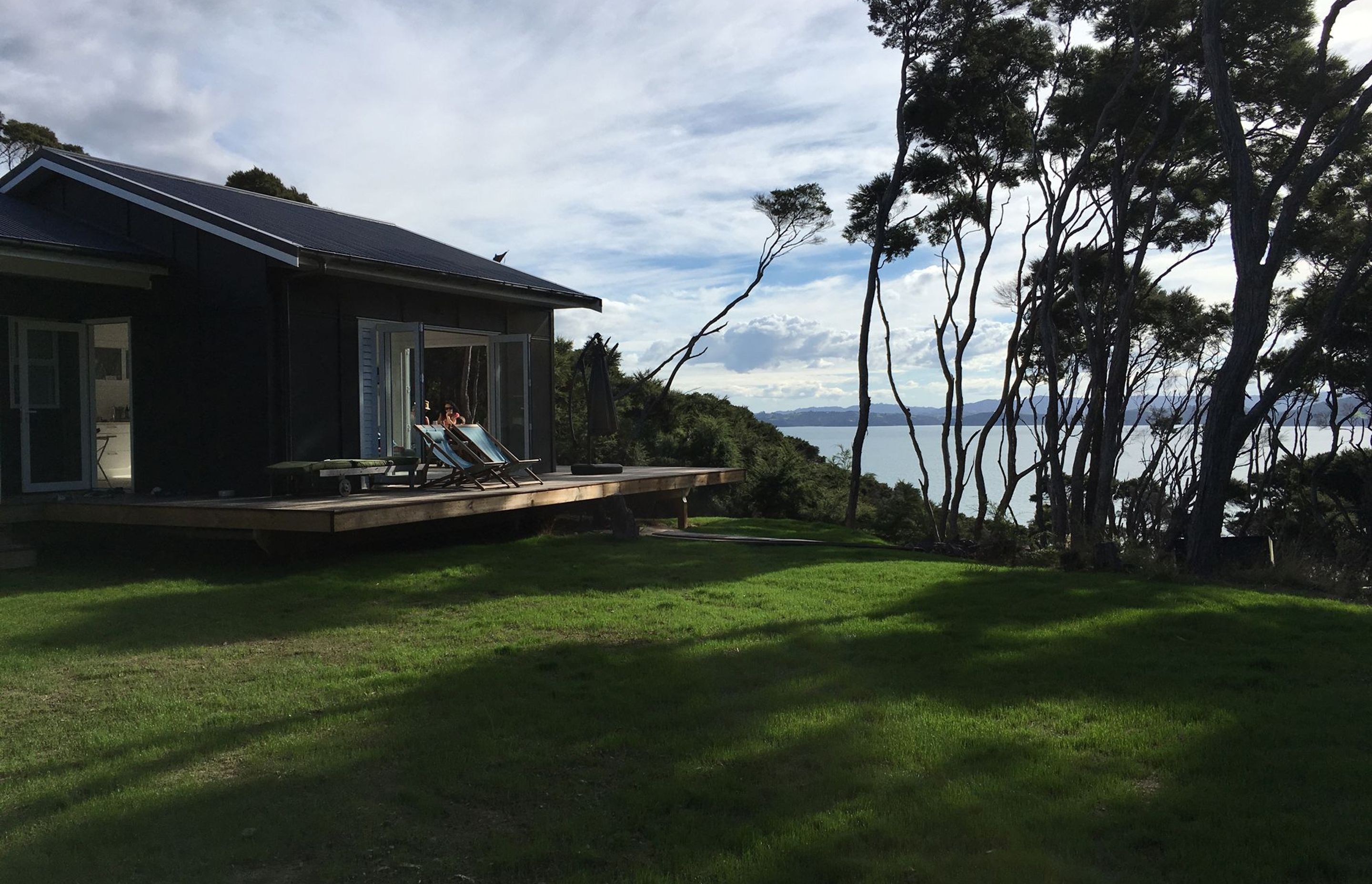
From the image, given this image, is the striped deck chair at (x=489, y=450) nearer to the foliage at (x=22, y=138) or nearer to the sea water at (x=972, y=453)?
the sea water at (x=972, y=453)

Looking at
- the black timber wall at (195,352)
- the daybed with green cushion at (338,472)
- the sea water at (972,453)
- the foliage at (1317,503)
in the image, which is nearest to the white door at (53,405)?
the black timber wall at (195,352)

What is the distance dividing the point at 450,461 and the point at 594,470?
9.00ft

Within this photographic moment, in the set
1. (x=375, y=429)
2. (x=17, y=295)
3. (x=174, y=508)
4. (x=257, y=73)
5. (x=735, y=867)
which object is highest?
(x=257, y=73)

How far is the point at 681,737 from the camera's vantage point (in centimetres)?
366

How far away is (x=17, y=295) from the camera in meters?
8.40

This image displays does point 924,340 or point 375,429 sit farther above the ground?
point 924,340

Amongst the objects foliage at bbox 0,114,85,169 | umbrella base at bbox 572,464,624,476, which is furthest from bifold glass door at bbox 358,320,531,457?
foliage at bbox 0,114,85,169

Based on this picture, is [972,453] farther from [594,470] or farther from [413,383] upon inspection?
[413,383]

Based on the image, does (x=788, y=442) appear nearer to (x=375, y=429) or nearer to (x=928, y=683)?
(x=375, y=429)

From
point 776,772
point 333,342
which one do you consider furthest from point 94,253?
point 776,772

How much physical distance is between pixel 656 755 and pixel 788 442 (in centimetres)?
2430

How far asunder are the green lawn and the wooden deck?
682mm

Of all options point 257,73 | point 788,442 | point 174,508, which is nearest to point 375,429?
point 174,508

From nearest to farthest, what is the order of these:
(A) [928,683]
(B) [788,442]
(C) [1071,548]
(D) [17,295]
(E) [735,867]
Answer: (E) [735,867], (A) [928,683], (D) [17,295], (C) [1071,548], (B) [788,442]
